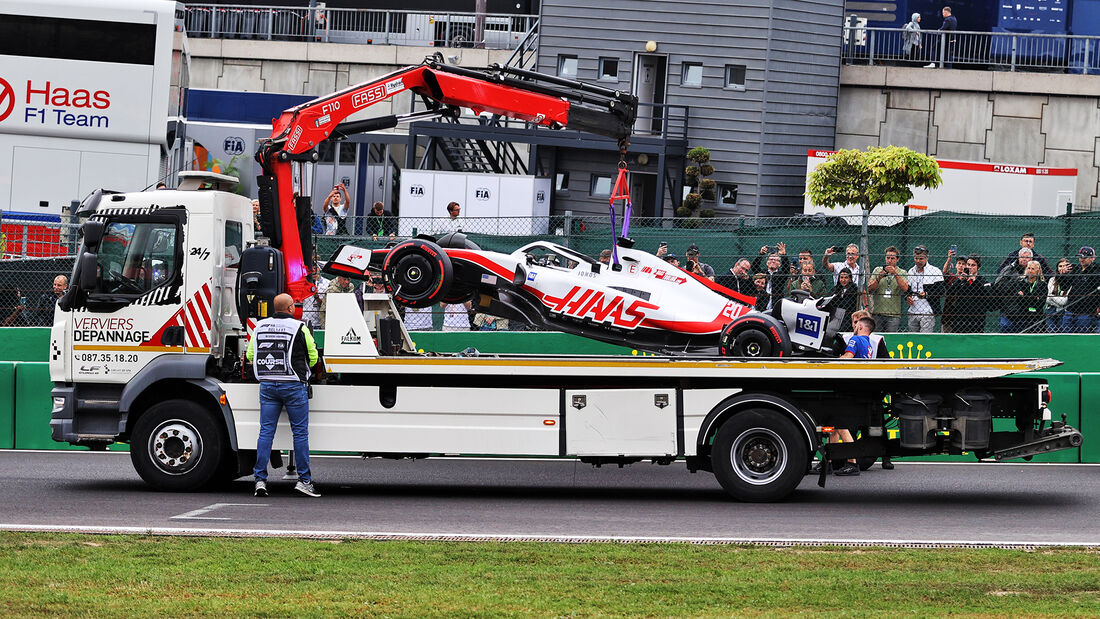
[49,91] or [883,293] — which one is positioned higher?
[49,91]

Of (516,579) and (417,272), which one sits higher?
(417,272)

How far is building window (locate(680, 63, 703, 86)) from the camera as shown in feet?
106

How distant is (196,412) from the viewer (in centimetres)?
1352

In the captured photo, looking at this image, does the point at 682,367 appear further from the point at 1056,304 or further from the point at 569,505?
the point at 1056,304

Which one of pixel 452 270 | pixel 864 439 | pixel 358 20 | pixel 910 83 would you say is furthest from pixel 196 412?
pixel 358 20

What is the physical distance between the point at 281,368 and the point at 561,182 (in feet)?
69.1

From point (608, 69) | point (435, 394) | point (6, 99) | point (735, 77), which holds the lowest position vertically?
point (435, 394)

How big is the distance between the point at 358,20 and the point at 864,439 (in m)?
26.7

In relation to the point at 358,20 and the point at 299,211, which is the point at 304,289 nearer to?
the point at 299,211

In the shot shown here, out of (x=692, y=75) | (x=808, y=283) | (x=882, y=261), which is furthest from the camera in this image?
(x=692, y=75)

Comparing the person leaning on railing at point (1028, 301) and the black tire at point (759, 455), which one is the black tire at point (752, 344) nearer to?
the black tire at point (759, 455)

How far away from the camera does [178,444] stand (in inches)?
535

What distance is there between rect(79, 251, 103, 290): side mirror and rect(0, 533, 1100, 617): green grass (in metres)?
3.11

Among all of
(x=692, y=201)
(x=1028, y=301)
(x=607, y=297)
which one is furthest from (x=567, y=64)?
(x=607, y=297)
